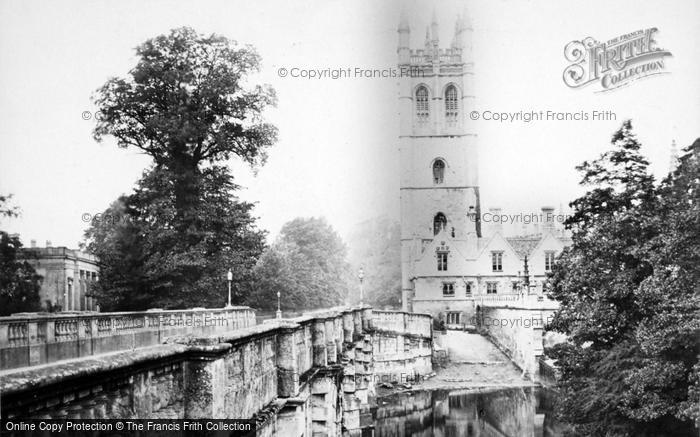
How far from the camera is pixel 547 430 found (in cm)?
2736

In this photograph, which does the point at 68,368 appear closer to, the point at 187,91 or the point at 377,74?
the point at 377,74

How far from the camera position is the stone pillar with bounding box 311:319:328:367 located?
47.6 feet

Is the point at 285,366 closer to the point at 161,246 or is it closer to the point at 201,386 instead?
the point at 201,386

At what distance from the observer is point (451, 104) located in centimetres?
5097

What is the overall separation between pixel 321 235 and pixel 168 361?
191 feet

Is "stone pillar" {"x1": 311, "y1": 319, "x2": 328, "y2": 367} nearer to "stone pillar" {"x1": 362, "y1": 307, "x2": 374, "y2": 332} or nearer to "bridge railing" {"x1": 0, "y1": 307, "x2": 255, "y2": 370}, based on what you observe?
"bridge railing" {"x1": 0, "y1": 307, "x2": 255, "y2": 370}

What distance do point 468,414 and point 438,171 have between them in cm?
2585

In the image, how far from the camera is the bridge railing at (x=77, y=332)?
41.2 feet

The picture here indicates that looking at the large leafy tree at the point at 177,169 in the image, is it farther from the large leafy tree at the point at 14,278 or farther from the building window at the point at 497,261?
the building window at the point at 497,261

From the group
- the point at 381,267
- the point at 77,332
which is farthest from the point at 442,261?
the point at 77,332

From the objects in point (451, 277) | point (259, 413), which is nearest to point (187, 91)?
point (259, 413)

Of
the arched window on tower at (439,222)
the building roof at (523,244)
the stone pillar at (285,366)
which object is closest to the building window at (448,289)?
the arched window on tower at (439,222)

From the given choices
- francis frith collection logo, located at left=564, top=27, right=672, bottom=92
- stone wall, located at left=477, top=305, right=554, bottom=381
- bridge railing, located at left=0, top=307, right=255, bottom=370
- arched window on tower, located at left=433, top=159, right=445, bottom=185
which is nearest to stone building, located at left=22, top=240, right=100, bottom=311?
bridge railing, located at left=0, top=307, right=255, bottom=370

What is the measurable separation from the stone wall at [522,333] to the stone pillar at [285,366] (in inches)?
1011
